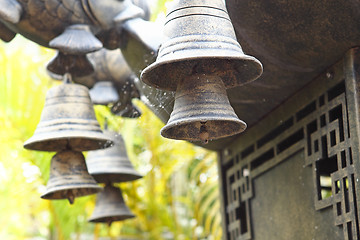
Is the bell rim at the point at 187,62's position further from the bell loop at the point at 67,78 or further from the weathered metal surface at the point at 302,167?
the bell loop at the point at 67,78

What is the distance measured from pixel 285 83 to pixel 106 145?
3.76ft

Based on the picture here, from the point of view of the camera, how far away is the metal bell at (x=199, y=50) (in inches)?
76.5

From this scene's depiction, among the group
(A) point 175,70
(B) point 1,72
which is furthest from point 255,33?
(B) point 1,72

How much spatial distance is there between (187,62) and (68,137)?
1002 mm

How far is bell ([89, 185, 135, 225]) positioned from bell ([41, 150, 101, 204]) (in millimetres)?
638

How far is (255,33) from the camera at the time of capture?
250cm

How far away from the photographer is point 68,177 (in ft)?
10.1

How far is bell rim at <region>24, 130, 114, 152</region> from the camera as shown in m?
2.84

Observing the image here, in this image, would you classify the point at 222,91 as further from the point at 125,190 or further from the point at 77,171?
the point at 125,190

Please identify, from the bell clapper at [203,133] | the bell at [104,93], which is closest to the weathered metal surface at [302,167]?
the bell clapper at [203,133]

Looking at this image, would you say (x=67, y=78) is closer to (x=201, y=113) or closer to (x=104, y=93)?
(x=104, y=93)

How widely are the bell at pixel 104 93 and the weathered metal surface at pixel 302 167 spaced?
849 mm

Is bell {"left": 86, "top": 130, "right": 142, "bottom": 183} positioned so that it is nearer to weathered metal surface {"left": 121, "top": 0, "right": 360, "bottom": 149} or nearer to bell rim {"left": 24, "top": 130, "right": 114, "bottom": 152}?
bell rim {"left": 24, "top": 130, "right": 114, "bottom": 152}

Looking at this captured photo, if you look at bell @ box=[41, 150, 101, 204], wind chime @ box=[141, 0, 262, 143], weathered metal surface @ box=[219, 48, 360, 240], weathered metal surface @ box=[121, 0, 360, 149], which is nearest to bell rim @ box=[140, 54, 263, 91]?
wind chime @ box=[141, 0, 262, 143]
